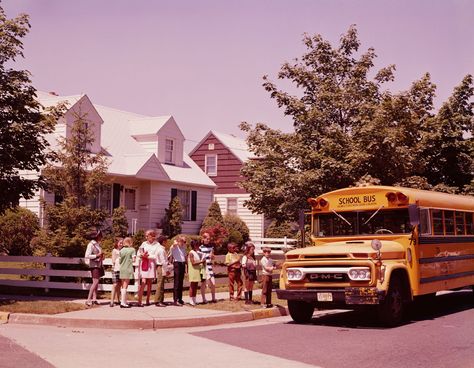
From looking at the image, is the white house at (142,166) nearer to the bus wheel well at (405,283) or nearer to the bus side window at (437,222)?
the bus side window at (437,222)

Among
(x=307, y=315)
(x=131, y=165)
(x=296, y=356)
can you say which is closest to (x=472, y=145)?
(x=131, y=165)

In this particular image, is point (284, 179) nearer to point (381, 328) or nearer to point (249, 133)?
point (249, 133)

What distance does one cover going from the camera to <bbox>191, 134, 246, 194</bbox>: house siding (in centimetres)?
3925

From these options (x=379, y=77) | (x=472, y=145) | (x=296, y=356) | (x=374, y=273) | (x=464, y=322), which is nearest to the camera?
(x=296, y=356)

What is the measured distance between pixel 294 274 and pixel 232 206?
27874mm

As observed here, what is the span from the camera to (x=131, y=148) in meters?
30.4

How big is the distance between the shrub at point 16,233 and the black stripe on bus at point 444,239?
15459mm

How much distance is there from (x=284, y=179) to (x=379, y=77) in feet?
15.6

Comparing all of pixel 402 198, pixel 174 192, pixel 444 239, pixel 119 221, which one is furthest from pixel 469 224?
pixel 174 192

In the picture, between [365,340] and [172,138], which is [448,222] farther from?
[172,138]

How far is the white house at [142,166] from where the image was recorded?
2678cm

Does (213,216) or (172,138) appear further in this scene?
(213,216)

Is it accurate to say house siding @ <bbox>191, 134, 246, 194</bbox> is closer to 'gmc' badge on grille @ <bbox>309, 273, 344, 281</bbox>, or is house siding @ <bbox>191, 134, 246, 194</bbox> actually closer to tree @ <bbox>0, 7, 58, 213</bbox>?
tree @ <bbox>0, 7, 58, 213</bbox>

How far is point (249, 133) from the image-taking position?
63.5 feet
